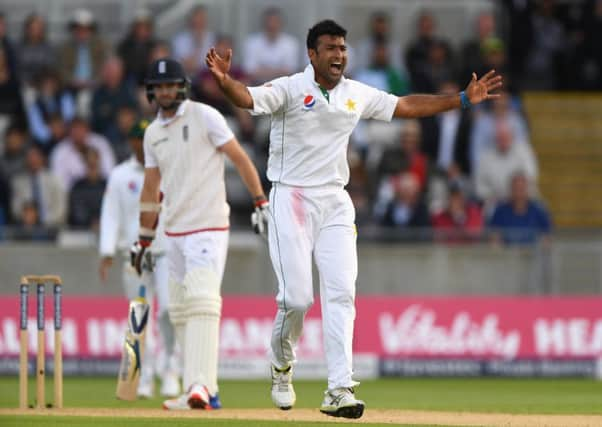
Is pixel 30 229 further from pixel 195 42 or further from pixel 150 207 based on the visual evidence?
pixel 150 207

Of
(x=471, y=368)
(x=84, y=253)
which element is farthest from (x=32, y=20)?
(x=471, y=368)

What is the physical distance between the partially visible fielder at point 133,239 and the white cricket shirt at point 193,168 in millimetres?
1776

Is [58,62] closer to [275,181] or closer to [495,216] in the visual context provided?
[495,216]

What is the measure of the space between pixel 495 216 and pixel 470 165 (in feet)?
5.85

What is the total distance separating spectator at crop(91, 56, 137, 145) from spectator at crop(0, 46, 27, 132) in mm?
1003

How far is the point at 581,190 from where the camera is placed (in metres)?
23.4

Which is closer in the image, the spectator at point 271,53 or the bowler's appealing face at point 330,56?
the bowler's appealing face at point 330,56

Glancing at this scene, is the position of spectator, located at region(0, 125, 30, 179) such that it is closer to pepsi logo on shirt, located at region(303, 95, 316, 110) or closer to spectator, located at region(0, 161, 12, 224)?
spectator, located at region(0, 161, 12, 224)

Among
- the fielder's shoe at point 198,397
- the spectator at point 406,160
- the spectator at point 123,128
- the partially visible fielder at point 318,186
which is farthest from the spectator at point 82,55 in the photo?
the partially visible fielder at point 318,186

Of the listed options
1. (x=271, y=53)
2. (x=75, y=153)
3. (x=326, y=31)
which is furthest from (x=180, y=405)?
(x=271, y=53)

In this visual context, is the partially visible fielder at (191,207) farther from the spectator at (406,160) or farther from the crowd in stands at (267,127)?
the spectator at (406,160)

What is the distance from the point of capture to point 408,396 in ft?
52.3

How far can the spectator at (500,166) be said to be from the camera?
70.0 feet

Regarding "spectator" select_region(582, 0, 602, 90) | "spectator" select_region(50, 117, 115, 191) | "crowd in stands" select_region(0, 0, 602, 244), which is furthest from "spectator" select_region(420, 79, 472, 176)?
"spectator" select_region(50, 117, 115, 191)
